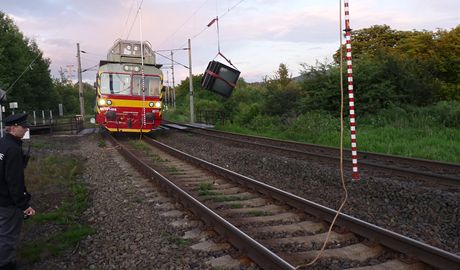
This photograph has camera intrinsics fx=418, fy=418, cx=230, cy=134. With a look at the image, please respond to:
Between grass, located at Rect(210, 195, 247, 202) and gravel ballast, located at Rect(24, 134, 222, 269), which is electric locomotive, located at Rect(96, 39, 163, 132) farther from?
grass, located at Rect(210, 195, 247, 202)

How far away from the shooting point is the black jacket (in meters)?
4.09

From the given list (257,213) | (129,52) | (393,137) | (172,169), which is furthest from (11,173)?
(129,52)

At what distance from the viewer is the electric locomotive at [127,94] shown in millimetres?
17766

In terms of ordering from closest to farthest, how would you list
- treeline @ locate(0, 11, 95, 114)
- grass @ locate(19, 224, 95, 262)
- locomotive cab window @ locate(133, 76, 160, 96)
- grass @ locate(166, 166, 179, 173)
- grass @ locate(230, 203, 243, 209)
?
grass @ locate(19, 224, 95, 262)
grass @ locate(230, 203, 243, 209)
grass @ locate(166, 166, 179, 173)
locomotive cab window @ locate(133, 76, 160, 96)
treeline @ locate(0, 11, 95, 114)

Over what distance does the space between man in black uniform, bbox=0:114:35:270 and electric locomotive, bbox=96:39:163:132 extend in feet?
44.8

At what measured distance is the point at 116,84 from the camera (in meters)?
17.9

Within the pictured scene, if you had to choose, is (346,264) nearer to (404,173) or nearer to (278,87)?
(404,173)

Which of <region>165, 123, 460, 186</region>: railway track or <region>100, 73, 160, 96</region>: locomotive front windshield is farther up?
<region>100, 73, 160, 96</region>: locomotive front windshield

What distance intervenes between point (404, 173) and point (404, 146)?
4.67 meters

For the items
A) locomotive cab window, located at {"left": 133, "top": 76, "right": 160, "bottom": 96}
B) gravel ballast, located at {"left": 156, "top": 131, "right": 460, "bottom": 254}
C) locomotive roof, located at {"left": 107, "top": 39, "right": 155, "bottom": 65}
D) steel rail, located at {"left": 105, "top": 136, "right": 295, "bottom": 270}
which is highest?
locomotive roof, located at {"left": 107, "top": 39, "right": 155, "bottom": 65}

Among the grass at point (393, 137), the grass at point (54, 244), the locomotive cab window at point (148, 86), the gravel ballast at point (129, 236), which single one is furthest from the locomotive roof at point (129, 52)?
the grass at point (54, 244)

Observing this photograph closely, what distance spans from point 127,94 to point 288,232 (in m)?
13.8

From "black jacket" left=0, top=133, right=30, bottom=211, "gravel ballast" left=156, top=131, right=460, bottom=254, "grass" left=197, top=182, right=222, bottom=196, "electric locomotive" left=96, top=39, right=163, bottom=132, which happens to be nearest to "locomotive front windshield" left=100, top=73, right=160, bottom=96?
"electric locomotive" left=96, top=39, right=163, bottom=132

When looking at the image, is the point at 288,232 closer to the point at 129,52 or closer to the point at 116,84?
the point at 116,84
